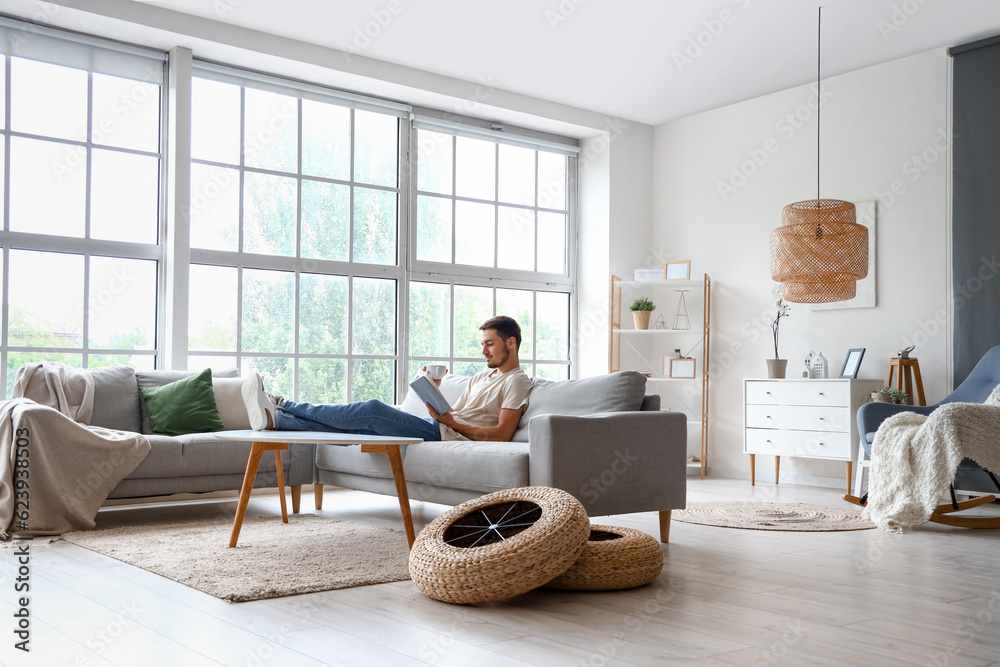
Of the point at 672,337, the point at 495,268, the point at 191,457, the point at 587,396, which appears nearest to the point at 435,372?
the point at 587,396

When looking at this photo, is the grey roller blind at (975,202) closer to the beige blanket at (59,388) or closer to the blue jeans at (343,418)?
the blue jeans at (343,418)

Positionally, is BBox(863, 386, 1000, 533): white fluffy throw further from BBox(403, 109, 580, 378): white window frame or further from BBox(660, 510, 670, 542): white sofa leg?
BBox(403, 109, 580, 378): white window frame

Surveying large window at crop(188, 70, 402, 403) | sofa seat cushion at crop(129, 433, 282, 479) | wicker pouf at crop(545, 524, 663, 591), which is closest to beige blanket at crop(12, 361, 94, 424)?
sofa seat cushion at crop(129, 433, 282, 479)

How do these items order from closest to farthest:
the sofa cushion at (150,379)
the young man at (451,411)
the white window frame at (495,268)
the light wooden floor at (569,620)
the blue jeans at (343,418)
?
the light wooden floor at (569,620), the young man at (451,411), the blue jeans at (343,418), the sofa cushion at (150,379), the white window frame at (495,268)

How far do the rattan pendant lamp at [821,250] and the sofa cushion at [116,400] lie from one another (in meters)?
3.54

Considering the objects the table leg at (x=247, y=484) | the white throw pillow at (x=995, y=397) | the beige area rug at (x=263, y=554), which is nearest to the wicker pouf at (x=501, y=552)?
the beige area rug at (x=263, y=554)

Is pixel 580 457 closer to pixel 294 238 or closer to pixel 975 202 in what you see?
pixel 294 238

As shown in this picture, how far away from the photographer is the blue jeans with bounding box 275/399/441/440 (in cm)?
362

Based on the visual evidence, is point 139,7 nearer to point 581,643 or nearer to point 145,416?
point 145,416

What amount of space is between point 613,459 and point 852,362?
3068 millimetres

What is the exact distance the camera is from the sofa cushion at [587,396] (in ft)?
12.0

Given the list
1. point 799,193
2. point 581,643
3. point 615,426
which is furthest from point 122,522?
point 799,193

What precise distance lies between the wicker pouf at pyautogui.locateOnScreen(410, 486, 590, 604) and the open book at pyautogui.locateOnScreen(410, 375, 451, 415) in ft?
2.73

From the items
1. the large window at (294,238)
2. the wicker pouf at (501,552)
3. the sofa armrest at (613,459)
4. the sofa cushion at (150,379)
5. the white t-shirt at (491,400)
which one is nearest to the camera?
the wicker pouf at (501,552)
